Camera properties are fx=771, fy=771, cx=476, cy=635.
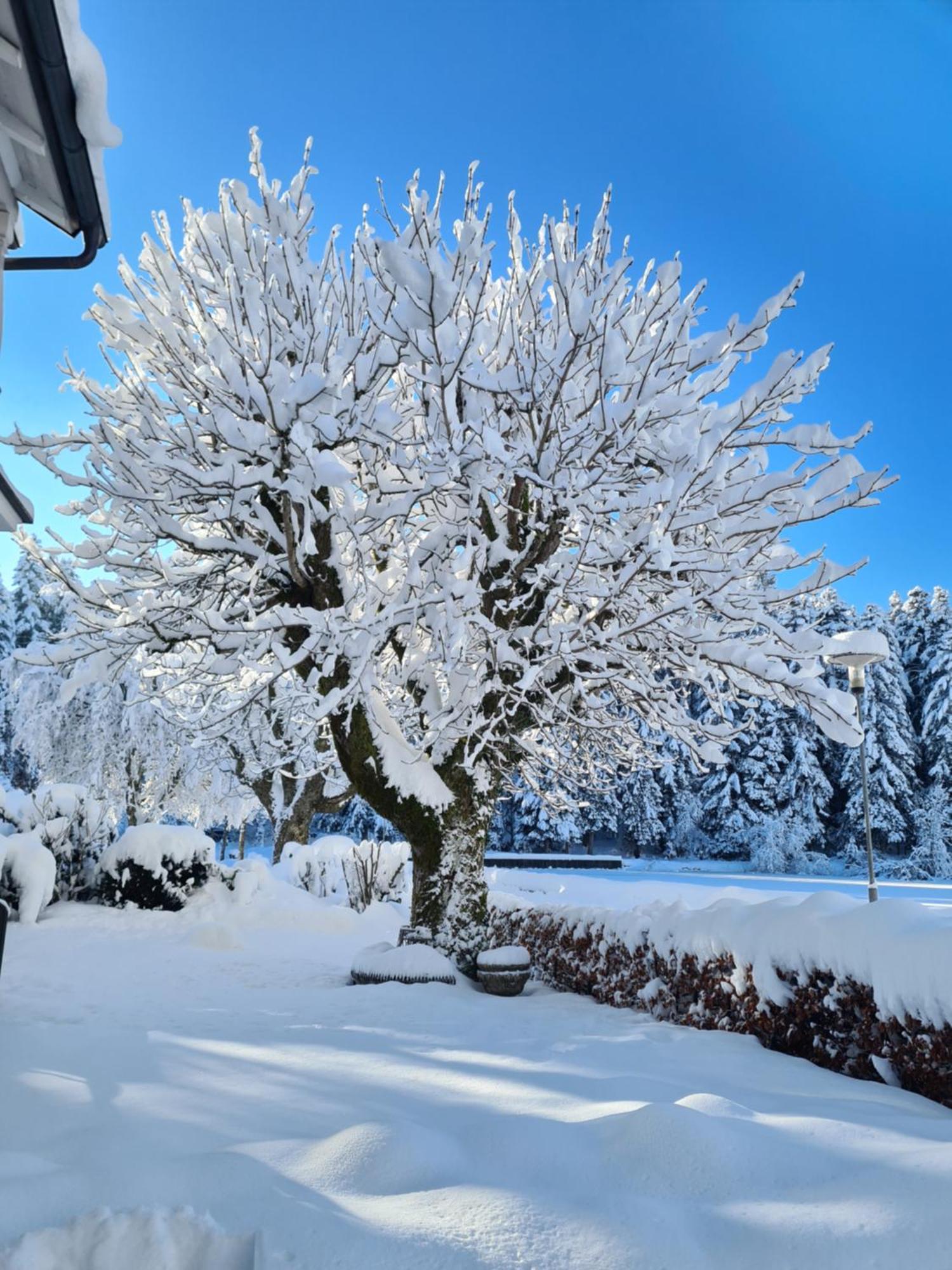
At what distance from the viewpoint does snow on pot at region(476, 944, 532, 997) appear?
21.9 ft

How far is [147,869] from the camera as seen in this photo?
11.2 metres

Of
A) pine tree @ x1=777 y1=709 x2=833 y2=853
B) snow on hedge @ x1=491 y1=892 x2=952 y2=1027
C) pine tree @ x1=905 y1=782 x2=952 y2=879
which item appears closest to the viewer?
snow on hedge @ x1=491 y1=892 x2=952 y2=1027

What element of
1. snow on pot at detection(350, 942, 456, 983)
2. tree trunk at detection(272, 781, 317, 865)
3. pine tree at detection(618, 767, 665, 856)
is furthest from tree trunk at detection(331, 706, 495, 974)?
pine tree at detection(618, 767, 665, 856)

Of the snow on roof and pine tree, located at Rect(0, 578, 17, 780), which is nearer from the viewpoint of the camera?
the snow on roof

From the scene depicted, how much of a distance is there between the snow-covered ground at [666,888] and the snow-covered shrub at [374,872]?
9.50 ft

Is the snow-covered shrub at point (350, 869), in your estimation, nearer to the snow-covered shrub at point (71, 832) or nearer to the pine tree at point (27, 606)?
the snow-covered shrub at point (71, 832)

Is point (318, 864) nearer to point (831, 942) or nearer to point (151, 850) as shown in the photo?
point (151, 850)

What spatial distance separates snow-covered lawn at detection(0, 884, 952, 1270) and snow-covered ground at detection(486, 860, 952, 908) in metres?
8.72

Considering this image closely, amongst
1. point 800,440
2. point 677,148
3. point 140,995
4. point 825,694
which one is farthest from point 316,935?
point 677,148

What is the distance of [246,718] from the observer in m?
7.74

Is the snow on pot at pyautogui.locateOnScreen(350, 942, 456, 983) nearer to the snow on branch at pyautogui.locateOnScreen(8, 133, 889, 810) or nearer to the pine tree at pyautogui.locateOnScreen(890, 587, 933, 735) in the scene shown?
the snow on branch at pyautogui.locateOnScreen(8, 133, 889, 810)

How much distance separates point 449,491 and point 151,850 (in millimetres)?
7711

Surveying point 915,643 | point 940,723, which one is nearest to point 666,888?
point 940,723

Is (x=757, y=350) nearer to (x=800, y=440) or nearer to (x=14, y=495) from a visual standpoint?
(x=800, y=440)
